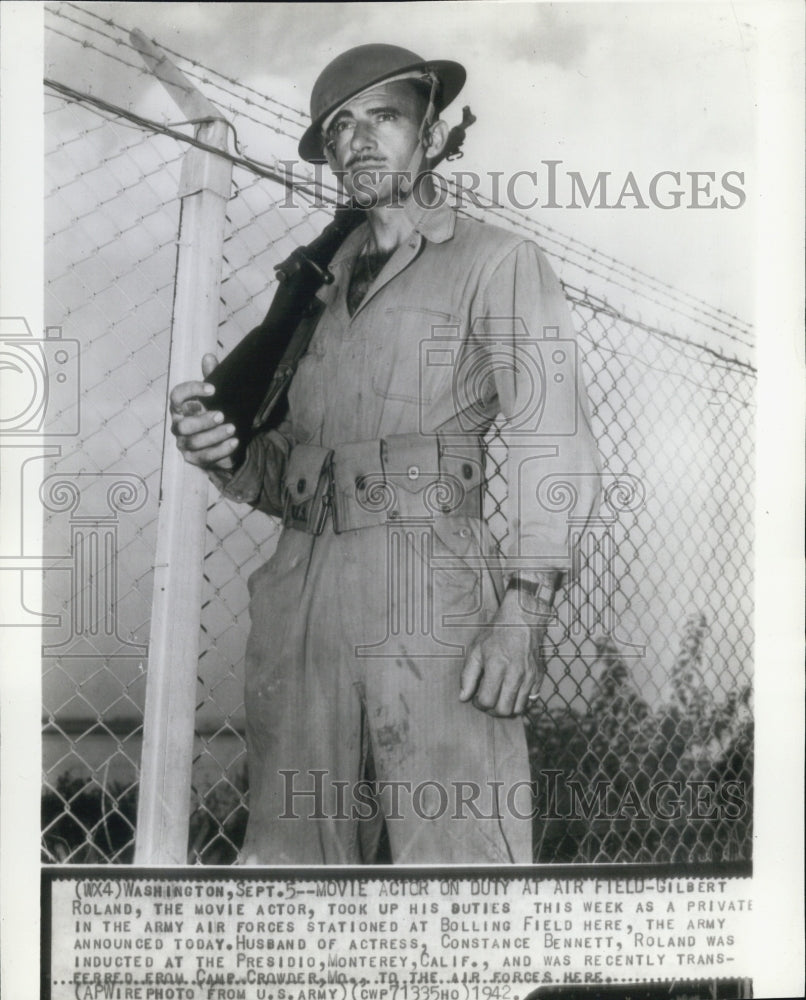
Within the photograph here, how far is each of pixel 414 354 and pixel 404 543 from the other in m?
0.38

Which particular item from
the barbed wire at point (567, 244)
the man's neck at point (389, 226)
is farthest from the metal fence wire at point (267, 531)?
the man's neck at point (389, 226)

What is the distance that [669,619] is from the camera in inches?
111

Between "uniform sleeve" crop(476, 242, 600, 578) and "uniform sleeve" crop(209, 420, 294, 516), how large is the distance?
450 millimetres

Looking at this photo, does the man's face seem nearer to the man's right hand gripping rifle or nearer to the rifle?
the rifle

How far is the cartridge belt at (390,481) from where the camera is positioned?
8.90 feet

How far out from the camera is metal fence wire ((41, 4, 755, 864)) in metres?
2.78

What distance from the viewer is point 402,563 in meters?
2.72

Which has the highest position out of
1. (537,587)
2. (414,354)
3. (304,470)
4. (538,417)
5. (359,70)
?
(359,70)

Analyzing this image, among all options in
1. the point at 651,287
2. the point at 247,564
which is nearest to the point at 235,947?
the point at 247,564

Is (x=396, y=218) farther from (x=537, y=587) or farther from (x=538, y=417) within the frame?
(x=537, y=587)

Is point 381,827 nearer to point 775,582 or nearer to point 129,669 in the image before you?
point 129,669

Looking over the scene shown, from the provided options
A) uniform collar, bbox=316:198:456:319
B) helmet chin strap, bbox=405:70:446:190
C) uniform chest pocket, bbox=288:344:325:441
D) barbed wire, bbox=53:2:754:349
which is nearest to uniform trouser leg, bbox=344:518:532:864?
uniform chest pocket, bbox=288:344:325:441
